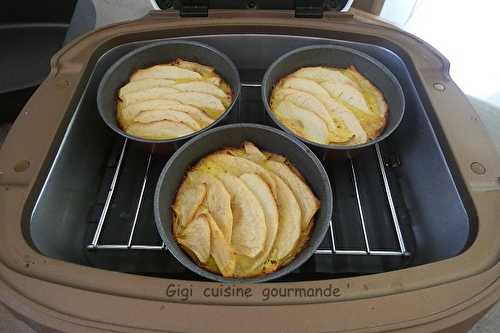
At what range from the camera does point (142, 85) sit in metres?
1.09

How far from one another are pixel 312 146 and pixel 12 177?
2.19ft

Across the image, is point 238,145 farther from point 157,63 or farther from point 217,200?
point 157,63

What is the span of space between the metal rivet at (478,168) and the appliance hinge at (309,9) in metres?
0.59

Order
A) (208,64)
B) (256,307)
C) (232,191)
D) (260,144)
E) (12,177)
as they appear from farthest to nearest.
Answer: (208,64) → (260,144) → (232,191) → (12,177) → (256,307)

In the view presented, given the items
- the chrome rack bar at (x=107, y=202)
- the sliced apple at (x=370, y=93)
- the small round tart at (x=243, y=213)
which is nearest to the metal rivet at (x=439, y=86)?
the sliced apple at (x=370, y=93)

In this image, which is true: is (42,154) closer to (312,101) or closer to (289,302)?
(289,302)

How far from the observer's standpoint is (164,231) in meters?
0.79

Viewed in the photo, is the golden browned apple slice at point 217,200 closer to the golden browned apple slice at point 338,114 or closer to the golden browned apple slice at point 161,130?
the golden browned apple slice at point 161,130

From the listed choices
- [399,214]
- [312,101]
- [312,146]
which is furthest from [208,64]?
[399,214]

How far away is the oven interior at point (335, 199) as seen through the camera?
812 mm

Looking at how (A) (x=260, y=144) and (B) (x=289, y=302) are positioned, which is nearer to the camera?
(B) (x=289, y=302)

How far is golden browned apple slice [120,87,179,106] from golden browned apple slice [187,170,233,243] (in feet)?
0.97

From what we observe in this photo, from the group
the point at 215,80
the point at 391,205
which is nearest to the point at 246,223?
the point at 391,205

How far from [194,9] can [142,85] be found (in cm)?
27
